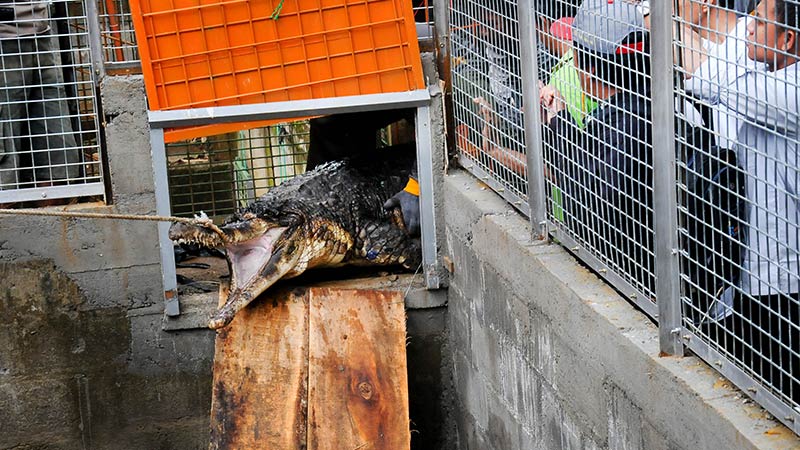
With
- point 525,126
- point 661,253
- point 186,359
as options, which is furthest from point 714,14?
point 186,359

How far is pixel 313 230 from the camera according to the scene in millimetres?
6359

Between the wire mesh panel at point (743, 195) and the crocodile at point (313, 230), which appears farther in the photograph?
the crocodile at point (313, 230)

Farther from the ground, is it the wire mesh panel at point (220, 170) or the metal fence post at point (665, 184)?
the metal fence post at point (665, 184)

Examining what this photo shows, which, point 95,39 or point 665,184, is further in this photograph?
point 95,39

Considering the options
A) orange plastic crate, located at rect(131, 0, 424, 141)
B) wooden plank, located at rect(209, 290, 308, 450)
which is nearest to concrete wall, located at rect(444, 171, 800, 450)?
orange plastic crate, located at rect(131, 0, 424, 141)

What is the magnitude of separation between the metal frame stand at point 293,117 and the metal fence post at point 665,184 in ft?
9.17

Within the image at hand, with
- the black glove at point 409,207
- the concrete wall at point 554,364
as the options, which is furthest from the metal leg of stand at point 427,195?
the black glove at point 409,207

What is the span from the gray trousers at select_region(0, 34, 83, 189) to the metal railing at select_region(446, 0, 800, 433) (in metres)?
2.91

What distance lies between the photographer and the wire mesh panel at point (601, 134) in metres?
3.53

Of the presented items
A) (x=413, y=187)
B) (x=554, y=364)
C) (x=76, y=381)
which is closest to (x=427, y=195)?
(x=413, y=187)

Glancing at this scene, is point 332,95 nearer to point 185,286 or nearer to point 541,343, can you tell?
point 185,286

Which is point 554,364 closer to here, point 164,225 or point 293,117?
point 293,117

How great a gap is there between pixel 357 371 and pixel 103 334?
148 cm

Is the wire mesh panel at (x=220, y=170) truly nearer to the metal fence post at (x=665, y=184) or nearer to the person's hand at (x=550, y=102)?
the person's hand at (x=550, y=102)
